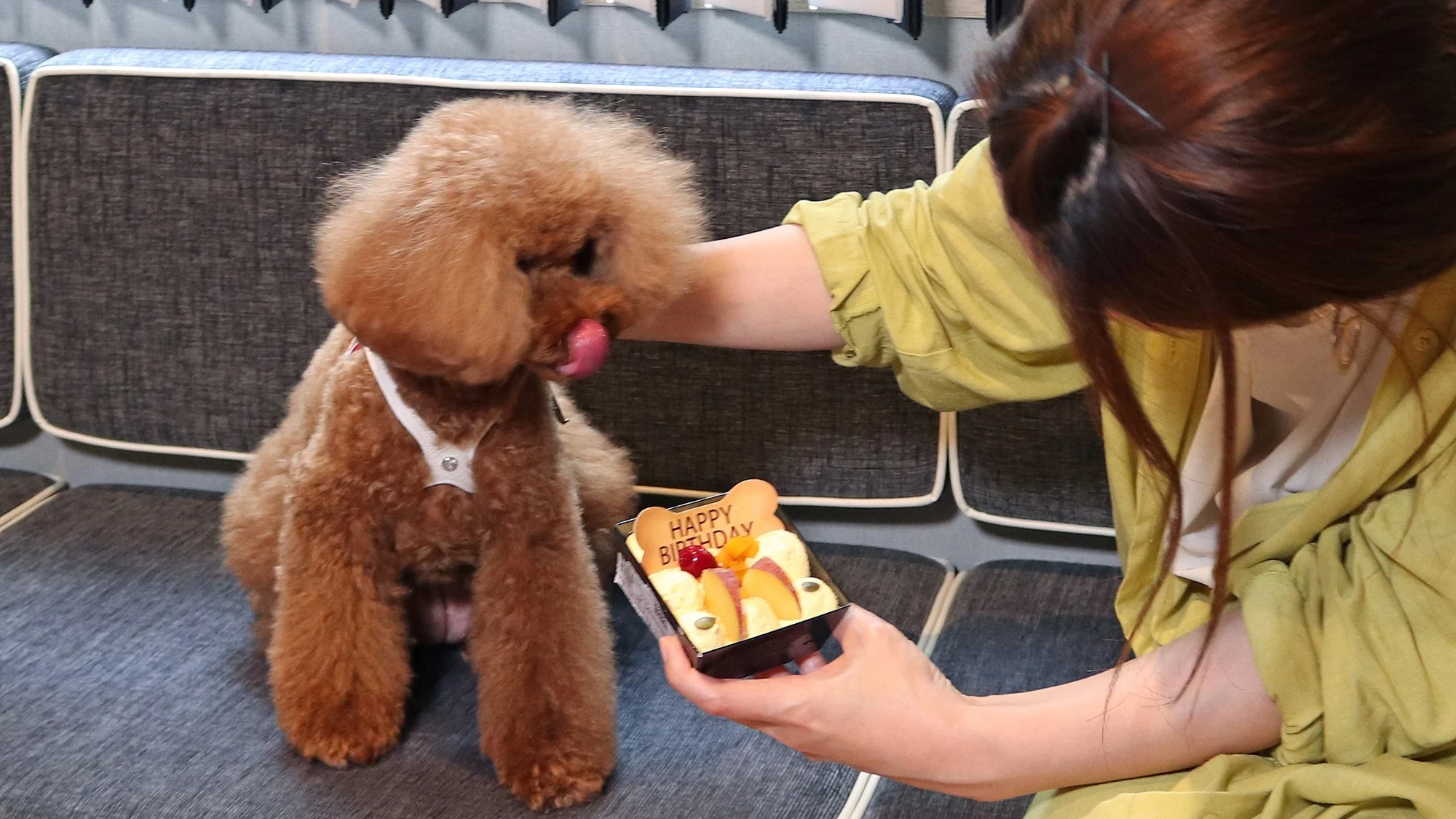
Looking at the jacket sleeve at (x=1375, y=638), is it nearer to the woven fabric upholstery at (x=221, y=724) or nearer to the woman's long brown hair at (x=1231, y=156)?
the woman's long brown hair at (x=1231, y=156)

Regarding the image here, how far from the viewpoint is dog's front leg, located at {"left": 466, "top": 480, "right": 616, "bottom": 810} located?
3.57 feet

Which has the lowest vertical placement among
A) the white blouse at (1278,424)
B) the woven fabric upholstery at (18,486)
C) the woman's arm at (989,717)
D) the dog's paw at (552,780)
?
the woven fabric upholstery at (18,486)

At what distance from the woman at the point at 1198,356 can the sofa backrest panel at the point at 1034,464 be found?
28 cm

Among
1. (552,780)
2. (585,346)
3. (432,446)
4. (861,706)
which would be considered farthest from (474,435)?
(861,706)

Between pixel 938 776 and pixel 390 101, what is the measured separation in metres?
0.93

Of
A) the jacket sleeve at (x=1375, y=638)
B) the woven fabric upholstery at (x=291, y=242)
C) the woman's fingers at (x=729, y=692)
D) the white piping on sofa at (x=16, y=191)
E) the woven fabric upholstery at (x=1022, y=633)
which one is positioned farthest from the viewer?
the white piping on sofa at (x=16, y=191)

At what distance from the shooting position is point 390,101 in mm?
1407

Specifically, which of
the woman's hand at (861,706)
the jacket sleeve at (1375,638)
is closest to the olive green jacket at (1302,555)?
the jacket sleeve at (1375,638)

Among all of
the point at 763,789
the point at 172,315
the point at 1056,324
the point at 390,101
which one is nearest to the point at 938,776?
the point at 763,789

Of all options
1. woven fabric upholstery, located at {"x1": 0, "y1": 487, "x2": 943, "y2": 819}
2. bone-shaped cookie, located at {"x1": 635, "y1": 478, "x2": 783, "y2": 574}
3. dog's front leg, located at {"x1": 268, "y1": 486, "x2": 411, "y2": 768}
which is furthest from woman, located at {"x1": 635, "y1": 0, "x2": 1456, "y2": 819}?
dog's front leg, located at {"x1": 268, "y1": 486, "x2": 411, "y2": 768}

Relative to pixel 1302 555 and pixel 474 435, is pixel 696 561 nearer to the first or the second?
pixel 474 435

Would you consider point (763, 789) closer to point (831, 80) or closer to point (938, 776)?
point (938, 776)

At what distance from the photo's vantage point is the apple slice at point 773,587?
0.91 m

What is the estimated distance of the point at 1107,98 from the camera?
647 millimetres
